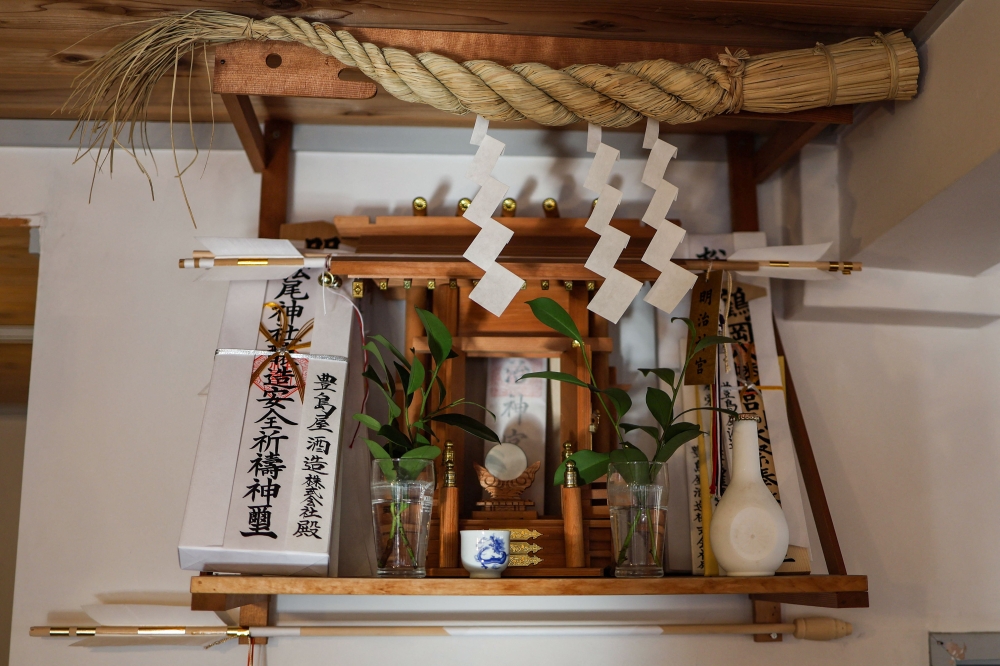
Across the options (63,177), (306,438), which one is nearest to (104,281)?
(63,177)

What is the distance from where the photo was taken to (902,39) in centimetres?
115

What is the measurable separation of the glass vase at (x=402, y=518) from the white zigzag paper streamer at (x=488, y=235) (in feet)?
0.81

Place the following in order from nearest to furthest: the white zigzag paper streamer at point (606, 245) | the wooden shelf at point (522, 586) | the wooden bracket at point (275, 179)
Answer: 1. the wooden shelf at point (522, 586)
2. the white zigzag paper streamer at point (606, 245)
3. the wooden bracket at point (275, 179)

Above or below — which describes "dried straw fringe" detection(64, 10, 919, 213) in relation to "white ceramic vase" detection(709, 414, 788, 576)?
above

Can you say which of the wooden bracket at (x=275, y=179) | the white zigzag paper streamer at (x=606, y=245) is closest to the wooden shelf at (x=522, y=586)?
the white zigzag paper streamer at (x=606, y=245)

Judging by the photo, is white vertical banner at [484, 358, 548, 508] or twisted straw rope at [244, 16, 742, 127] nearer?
twisted straw rope at [244, 16, 742, 127]

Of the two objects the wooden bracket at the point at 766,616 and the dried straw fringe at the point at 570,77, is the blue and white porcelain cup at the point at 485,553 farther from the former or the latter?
the dried straw fringe at the point at 570,77

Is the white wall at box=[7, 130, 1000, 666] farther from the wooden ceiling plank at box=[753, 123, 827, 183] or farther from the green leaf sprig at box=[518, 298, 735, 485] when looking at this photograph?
the green leaf sprig at box=[518, 298, 735, 485]

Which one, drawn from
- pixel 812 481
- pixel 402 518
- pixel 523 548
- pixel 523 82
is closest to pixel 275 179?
pixel 523 82

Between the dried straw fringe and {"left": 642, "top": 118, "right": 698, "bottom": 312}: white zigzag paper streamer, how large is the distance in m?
0.04

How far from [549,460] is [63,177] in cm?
96

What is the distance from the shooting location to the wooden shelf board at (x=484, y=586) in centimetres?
104

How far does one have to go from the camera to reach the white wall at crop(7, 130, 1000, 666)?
4.15 feet

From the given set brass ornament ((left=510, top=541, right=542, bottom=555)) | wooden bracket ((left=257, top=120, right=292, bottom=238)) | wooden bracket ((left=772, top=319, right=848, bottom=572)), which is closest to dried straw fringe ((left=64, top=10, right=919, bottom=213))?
wooden bracket ((left=257, top=120, right=292, bottom=238))
